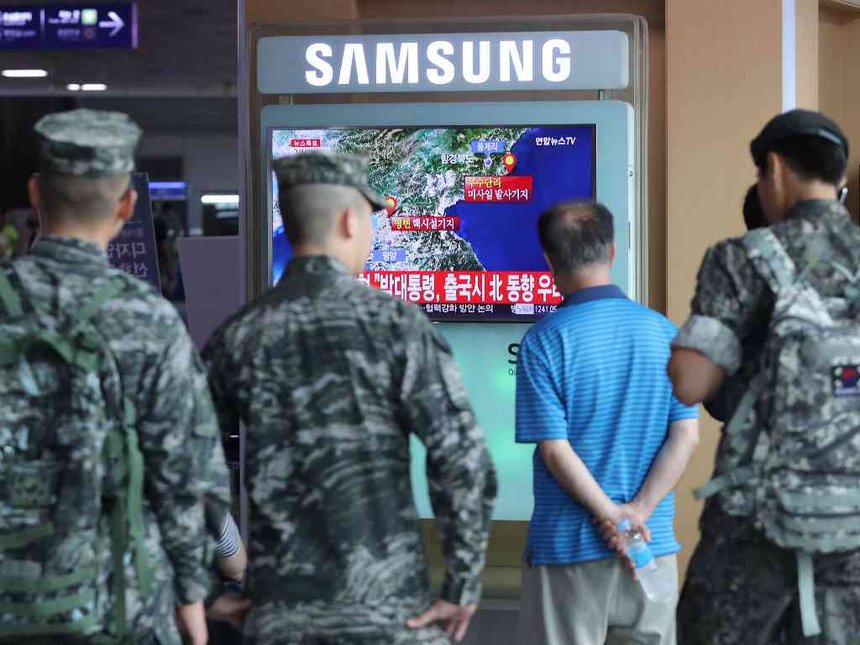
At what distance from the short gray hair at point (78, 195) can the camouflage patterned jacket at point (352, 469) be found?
1.10ft

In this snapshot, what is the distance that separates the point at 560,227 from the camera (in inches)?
125

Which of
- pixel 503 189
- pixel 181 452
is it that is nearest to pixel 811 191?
pixel 181 452

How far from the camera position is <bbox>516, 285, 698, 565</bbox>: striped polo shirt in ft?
10.3

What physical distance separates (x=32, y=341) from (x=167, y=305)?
0.72 feet

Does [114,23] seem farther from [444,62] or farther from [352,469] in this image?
[352,469]

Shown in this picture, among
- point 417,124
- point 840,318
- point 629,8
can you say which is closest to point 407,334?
point 840,318

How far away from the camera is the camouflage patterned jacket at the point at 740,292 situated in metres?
2.47

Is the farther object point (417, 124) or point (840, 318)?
point (417, 124)

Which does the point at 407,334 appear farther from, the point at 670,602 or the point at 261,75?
the point at 261,75

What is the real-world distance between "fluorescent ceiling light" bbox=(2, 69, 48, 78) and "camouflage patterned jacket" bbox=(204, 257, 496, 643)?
14546 mm

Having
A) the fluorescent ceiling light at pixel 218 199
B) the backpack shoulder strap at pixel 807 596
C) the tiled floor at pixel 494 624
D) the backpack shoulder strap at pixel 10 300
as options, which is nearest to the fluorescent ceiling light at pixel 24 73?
the fluorescent ceiling light at pixel 218 199

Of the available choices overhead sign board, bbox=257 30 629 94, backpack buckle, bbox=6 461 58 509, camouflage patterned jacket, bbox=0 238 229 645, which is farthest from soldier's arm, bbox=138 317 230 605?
overhead sign board, bbox=257 30 629 94

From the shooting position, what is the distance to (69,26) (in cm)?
1050

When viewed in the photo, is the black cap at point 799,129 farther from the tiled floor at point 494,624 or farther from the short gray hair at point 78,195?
the tiled floor at point 494,624
